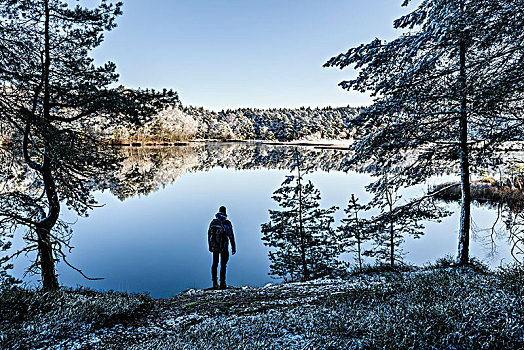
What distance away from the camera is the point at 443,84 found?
6.81m

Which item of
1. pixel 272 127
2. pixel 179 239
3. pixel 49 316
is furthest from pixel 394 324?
pixel 272 127

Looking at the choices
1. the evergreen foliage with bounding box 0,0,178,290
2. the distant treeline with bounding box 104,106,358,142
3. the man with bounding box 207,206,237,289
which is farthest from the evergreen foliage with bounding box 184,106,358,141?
the evergreen foliage with bounding box 0,0,178,290

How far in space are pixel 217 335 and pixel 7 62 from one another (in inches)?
263

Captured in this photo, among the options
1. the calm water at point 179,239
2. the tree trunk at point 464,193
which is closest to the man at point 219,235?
the calm water at point 179,239

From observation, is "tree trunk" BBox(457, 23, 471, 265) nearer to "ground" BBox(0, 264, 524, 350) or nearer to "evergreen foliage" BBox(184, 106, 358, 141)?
"ground" BBox(0, 264, 524, 350)

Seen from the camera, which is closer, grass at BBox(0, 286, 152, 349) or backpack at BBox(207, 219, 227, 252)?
grass at BBox(0, 286, 152, 349)

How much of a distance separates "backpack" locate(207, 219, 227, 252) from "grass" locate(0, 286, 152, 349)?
128 inches

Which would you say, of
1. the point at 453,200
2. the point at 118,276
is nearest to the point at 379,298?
the point at 118,276

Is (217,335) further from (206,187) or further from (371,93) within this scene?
(206,187)

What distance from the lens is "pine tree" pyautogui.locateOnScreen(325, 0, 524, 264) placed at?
598cm

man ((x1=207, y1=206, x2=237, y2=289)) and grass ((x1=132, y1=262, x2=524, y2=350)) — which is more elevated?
man ((x1=207, y1=206, x2=237, y2=289))

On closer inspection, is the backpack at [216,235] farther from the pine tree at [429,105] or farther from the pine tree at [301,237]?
the pine tree at [429,105]

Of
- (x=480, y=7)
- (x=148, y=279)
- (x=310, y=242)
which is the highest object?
(x=480, y=7)

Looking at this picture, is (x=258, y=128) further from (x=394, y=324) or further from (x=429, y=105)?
(x=394, y=324)
